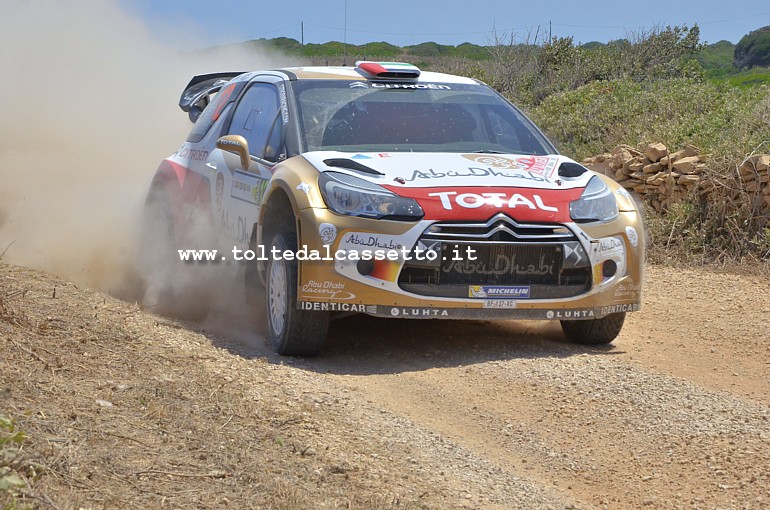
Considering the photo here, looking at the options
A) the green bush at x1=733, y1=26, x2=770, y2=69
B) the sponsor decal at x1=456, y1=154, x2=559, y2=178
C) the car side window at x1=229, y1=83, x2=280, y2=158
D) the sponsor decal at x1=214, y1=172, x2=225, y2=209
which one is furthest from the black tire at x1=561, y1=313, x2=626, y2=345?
the green bush at x1=733, y1=26, x2=770, y2=69

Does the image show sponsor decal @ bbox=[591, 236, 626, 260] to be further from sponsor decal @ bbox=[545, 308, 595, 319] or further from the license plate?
the license plate

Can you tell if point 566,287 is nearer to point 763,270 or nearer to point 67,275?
point 763,270

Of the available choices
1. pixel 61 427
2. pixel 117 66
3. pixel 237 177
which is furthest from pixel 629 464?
pixel 117 66

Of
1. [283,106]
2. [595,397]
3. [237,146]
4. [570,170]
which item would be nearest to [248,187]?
[237,146]

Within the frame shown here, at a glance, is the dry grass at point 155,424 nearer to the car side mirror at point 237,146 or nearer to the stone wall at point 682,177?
the car side mirror at point 237,146

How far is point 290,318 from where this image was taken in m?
6.54

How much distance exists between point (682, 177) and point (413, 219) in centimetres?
594

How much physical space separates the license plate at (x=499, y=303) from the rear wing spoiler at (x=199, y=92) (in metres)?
4.70

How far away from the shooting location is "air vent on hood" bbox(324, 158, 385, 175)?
665 cm

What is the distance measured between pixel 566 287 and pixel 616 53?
2089cm

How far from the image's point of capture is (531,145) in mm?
7754

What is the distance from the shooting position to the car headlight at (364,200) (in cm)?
635

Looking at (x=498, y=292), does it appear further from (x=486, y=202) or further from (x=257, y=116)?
(x=257, y=116)

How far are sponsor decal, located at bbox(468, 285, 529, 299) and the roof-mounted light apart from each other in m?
2.15
